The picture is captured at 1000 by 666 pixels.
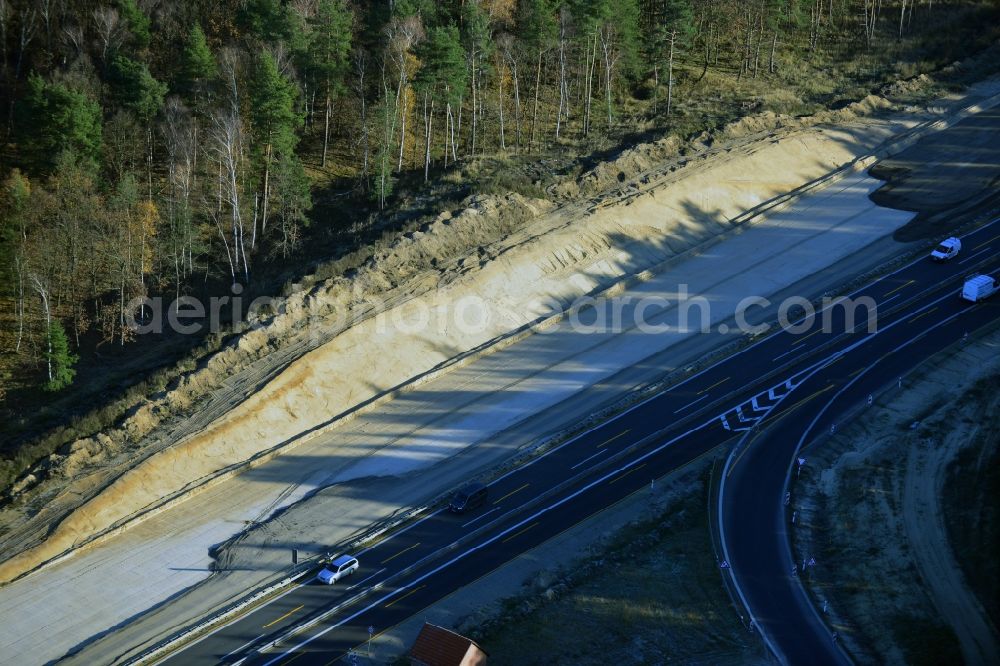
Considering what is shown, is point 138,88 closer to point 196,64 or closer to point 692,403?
point 196,64

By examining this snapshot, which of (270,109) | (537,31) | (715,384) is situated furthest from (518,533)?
(537,31)

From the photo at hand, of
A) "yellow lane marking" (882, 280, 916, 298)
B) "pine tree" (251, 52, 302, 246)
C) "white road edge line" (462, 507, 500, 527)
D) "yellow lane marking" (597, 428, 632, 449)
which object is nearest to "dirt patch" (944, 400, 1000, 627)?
"yellow lane marking" (882, 280, 916, 298)

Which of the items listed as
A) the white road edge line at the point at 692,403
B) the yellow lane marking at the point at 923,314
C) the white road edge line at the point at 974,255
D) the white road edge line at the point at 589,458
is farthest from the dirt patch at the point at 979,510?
the white road edge line at the point at 589,458

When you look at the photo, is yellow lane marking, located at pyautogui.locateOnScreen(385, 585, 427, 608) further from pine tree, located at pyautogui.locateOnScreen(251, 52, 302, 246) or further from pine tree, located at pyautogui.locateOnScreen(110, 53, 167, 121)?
pine tree, located at pyautogui.locateOnScreen(110, 53, 167, 121)

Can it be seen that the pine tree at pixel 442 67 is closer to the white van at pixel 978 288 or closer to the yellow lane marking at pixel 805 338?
the yellow lane marking at pixel 805 338

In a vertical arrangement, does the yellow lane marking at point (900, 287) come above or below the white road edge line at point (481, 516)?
above

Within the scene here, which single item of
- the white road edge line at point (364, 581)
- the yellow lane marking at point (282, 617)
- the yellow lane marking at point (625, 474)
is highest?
the yellow lane marking at point (625, 474)

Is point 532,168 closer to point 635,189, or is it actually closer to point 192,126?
point 635,189
